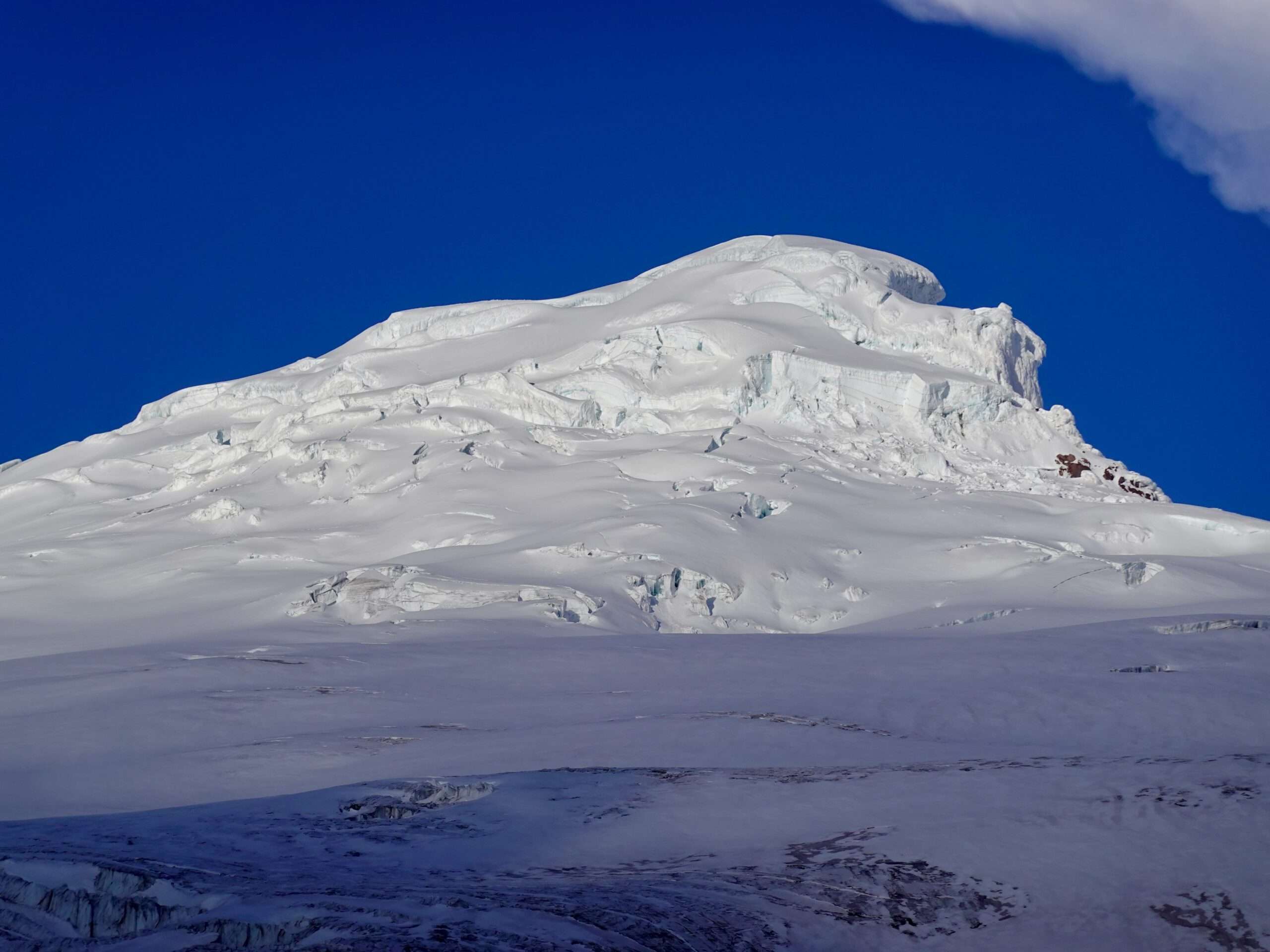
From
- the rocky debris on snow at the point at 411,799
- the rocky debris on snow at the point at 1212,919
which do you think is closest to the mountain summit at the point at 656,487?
the rocky debris on snow at the point at 411,799

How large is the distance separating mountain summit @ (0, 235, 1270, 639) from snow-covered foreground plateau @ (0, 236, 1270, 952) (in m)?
0.29

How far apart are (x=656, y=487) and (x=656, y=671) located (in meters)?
31.9

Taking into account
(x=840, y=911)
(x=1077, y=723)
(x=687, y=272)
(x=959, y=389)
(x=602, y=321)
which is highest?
(x=687, y=272)

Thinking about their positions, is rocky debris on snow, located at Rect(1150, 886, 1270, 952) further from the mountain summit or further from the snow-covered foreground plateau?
the mountain summit

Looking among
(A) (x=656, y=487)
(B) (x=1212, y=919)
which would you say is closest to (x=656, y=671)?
(B) (x=1212, y=919)

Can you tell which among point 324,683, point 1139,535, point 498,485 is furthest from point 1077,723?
point 498,485

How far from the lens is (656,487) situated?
5931 centimetres

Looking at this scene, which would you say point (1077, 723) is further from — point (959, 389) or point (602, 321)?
point (602, 321)

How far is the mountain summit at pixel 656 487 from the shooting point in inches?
1893

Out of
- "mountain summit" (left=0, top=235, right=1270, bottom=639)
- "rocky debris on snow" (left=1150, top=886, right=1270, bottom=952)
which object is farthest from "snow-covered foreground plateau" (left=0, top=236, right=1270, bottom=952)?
"mountain summit" (left=0, top=235, right=1270, bottom=639)

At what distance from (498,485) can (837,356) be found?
954 inches

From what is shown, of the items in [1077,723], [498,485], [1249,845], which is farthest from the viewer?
[498,485]

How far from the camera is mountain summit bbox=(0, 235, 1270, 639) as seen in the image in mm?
48094

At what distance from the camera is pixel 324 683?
26844mm
